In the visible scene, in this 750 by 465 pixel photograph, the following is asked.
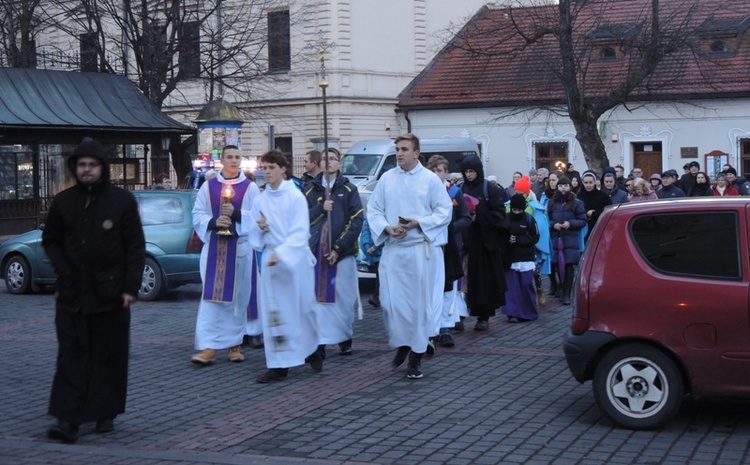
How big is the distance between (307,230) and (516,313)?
14.5ft

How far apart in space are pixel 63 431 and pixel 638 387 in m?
3.75

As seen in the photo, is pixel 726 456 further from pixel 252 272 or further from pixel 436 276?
pixel 252 272

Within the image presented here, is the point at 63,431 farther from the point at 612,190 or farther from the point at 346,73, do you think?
the point at 346,73

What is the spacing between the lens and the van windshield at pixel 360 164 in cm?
3133

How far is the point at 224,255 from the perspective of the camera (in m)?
11.0

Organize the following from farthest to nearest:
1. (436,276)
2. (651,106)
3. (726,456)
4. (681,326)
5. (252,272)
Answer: (651,106)
(252,272)
(436,276)
(681,326)
(726,456)

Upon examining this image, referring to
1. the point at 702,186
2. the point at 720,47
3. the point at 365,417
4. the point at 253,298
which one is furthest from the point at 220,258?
the point at 720,47

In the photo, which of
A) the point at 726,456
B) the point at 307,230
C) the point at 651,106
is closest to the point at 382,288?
the point at 307,230

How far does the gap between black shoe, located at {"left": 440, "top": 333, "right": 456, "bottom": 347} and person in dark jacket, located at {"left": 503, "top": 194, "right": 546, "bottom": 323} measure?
2053mm

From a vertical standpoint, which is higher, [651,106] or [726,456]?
[651,106]

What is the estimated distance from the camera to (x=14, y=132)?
86.3 ft

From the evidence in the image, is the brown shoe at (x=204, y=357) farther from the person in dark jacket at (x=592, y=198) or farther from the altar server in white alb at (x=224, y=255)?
the person in dark jacket at (x=592, y=198)

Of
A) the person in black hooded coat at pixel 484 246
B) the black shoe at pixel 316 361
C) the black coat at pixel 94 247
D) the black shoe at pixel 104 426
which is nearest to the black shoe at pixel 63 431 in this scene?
the black shoe at pixel 104 426

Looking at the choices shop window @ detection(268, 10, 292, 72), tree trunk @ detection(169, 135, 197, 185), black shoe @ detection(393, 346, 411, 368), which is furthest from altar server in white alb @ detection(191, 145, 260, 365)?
shop window @ detection(268, 10, 292, 72)
